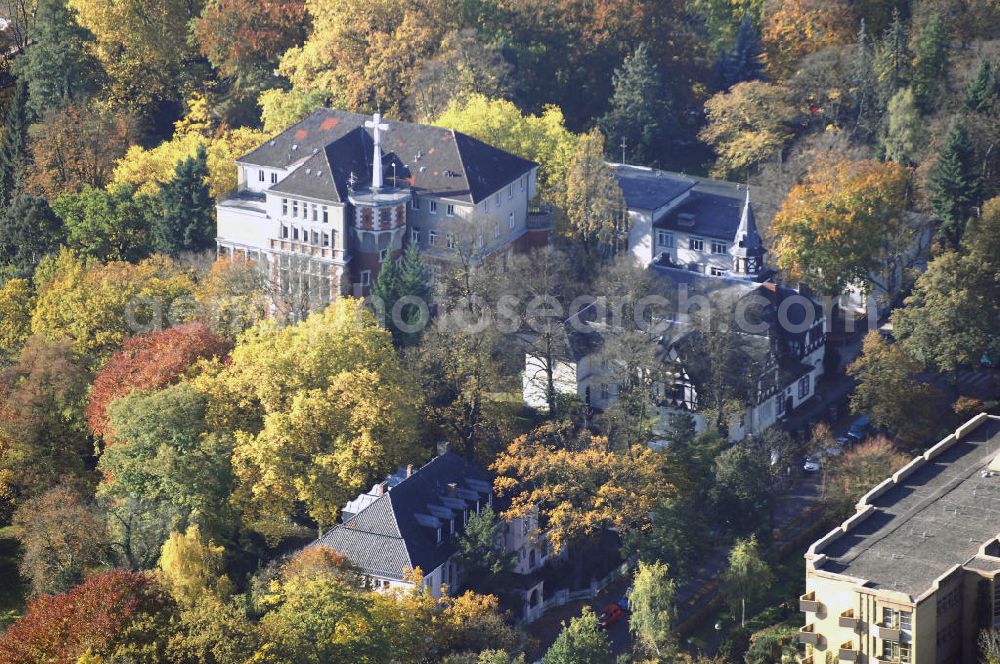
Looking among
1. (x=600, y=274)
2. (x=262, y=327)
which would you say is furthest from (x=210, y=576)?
(x=600, y=274)

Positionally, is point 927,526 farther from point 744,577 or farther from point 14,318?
point 14,318

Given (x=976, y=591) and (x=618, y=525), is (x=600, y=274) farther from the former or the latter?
(x=976, y=591)

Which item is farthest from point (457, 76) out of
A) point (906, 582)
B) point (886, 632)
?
point (886, 632)

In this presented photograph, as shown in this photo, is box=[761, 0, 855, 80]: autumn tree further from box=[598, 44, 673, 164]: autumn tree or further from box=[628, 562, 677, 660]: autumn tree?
box=[628, 562, 677, 660]: autumn tree

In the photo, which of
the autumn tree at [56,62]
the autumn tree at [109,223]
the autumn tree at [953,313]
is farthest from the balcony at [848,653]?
the autumn tree at [56,62]

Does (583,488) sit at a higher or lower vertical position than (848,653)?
higher

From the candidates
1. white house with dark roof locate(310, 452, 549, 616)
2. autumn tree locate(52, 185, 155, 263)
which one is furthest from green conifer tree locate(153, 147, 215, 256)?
white house with dark roof locate(310, 452, 549, 616)
